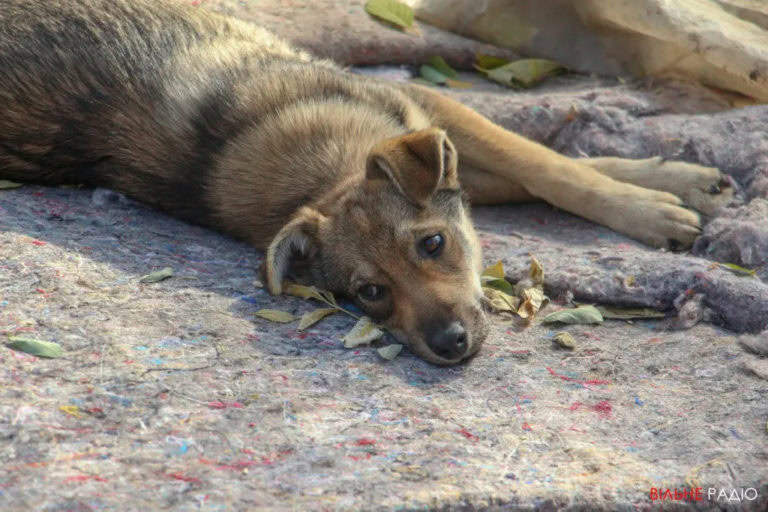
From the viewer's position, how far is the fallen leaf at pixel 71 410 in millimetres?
3326

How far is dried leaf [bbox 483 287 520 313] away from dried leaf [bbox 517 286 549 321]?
4 centimetres

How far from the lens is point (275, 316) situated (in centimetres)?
436

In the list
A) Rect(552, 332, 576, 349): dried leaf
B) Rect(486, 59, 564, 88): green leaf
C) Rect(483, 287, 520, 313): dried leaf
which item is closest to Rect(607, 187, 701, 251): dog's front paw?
Rect(483, 287, 520, 313): dried leaf

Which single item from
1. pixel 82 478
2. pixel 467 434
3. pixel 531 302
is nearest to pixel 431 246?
pixel 531 302

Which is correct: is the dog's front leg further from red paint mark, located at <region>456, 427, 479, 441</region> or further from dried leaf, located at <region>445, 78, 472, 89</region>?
red paint mark, located at <region>456, 427, 479, 441</region>

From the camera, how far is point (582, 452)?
344cm

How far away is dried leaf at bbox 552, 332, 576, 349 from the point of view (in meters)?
4.30

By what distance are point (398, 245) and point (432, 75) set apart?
127 inches

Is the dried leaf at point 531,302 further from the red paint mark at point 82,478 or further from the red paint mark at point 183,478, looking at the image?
the red paint mark at point 82,478

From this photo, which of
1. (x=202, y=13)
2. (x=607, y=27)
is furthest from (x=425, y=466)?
(x=607, y=27)

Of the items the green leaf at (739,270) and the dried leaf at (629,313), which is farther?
the green leaf at (739,270)

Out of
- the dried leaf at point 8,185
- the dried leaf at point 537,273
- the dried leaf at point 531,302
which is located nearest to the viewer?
the dried leaf at point 531,302

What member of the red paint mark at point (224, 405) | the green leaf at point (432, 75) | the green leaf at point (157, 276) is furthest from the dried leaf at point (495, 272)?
the green leaf at point (432, 75)

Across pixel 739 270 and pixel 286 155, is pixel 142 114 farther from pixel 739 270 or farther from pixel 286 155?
pixel 739 270
